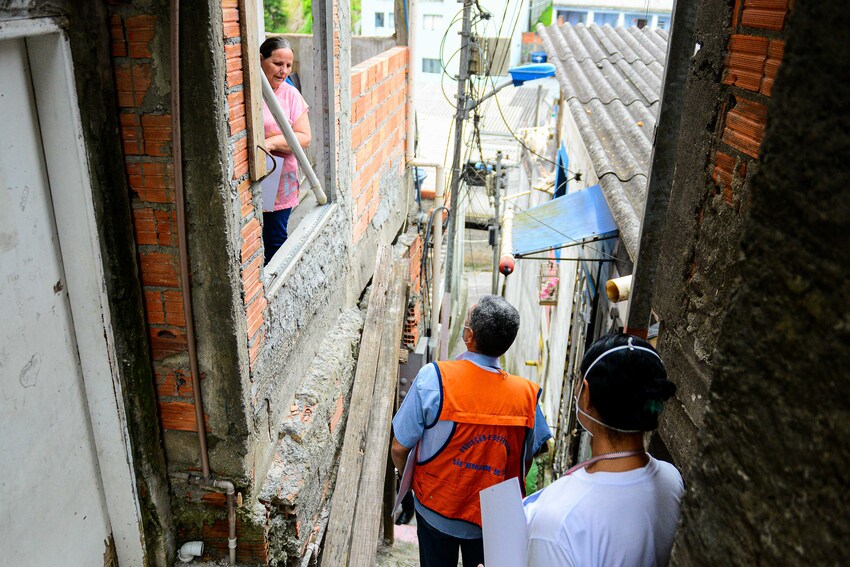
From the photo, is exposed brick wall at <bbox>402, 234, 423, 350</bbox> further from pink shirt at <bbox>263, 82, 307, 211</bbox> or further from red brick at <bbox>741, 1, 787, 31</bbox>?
red brick at <bbox>741, 1, 787, 31</bbox>

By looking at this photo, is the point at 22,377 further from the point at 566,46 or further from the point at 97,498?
the point at 566,46

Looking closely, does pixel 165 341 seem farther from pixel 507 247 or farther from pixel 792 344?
pixel 507 247

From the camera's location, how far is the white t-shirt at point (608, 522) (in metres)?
1.59

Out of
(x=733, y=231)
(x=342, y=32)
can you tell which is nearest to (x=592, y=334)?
(x=342, y=32)

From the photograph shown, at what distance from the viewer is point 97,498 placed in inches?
98.7

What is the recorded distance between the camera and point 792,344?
0.84m

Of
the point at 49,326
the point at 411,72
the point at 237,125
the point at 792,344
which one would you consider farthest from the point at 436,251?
the point at 792,344

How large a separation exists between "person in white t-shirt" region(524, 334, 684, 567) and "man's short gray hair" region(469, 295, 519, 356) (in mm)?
1020

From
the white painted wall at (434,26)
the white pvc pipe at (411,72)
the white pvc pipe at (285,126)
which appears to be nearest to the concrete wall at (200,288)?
the white pvc pipe at (285,126)

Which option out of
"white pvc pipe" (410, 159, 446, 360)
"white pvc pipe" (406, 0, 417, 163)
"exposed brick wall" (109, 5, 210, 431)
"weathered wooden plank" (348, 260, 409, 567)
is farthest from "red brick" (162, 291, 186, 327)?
"white pvc pipe" (410, 159, 446, 360)

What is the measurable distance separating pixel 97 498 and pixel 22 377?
0.71 meters

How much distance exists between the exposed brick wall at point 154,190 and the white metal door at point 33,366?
1.01 feet

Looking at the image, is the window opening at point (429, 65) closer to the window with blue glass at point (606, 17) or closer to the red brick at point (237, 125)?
the window with blue glass at point (606, 17)

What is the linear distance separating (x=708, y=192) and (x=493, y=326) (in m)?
1.11
